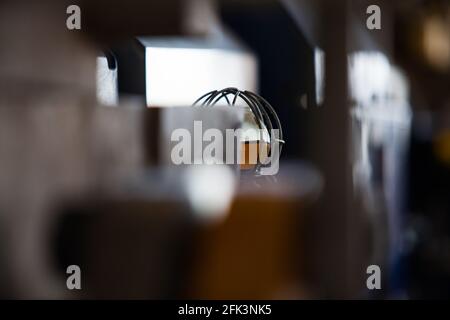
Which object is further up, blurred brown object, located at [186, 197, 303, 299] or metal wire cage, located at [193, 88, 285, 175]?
metal wire cage, located at [193, 88, 285, 175]

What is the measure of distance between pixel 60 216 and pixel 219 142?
0.48 ft

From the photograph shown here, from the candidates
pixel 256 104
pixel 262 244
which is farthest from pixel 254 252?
pixel 256 104

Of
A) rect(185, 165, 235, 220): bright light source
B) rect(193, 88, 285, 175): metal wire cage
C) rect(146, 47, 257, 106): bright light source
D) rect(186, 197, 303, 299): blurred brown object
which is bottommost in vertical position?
rect(186, 197, 303, 299): blurred brown object

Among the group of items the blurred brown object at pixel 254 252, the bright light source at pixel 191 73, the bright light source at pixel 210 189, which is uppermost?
the bright light source at pixel 191 73

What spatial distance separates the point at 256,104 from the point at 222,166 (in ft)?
0.18

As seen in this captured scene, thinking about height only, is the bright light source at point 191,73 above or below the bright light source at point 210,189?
above

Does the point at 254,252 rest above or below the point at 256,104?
below

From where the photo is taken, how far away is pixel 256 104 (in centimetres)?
37

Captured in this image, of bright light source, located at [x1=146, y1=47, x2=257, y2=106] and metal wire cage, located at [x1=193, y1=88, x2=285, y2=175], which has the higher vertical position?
bright light source, located at [x1=146, y1=47, x2=257, y2=106]

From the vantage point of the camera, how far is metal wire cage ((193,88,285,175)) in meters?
0.37

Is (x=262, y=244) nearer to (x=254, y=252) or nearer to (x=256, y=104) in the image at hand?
(x=254, y=252)

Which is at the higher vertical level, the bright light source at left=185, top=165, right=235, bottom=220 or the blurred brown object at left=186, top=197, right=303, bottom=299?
the bright light source at left=185, top=165, right=235, bottom=220

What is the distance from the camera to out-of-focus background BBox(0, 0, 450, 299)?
38 cm

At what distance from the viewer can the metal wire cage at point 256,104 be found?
1.22 ft
